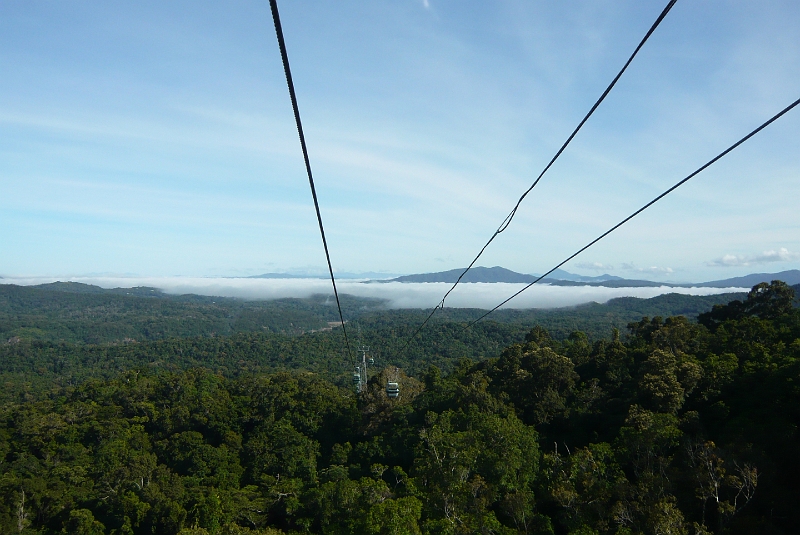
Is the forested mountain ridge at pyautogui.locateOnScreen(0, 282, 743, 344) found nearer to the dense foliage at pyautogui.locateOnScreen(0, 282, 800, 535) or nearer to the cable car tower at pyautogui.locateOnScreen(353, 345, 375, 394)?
the cable car tower at pyautogui.locateOnScreen(353, 345, 375, 394)

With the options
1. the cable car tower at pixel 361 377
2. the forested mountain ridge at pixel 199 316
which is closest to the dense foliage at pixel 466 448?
the cable car tower at pixel 361 377

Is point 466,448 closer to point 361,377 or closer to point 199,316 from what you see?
A: point 361,377

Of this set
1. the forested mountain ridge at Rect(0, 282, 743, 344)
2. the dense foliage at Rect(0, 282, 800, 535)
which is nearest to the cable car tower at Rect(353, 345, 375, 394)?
the dense foliage at Rect(0, 282, 800, 535)

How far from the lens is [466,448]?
1611cm

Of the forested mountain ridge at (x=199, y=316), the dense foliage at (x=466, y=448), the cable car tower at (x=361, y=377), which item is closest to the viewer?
the dense foliage at (x=466, y=448)

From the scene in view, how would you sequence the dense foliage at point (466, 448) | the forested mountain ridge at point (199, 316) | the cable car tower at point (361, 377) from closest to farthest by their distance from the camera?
1. the dense foliage at point (466, 448)
2. the cable car tower at point (361, 377)
3. the forested mountain ridge at point (199, 316)

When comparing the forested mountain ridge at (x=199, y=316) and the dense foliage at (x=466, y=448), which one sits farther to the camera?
the forested mountain ridge at (x=199, y=316)

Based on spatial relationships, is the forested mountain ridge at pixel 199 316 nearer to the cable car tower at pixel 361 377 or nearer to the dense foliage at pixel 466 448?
the cable car tower at pixel 361 377

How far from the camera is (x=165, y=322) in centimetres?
13125

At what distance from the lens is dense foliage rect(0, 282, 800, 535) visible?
11.7m

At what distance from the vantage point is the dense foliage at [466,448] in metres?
11.7

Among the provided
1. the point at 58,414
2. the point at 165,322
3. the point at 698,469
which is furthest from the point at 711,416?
the point at 165,322

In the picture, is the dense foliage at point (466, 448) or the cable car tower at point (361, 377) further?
the cable car tower at point (361, 377)

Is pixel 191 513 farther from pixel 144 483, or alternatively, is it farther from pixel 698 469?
pixel 698 469
